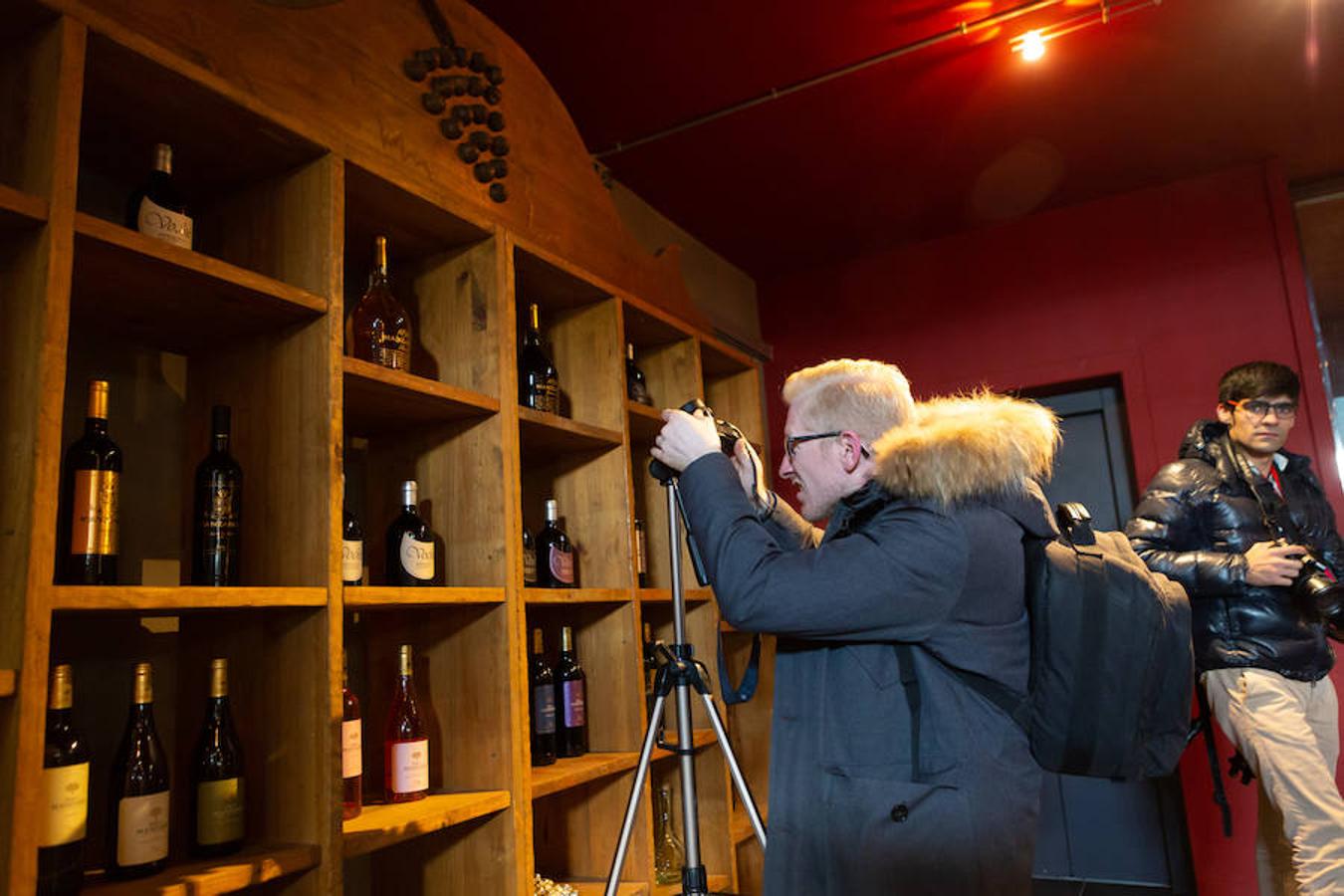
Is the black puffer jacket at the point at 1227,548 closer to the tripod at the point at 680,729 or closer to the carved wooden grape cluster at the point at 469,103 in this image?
the tripod at the point at 680,729

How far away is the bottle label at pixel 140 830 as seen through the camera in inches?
48.6

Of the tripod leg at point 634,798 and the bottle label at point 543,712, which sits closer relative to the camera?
the tripod leg at point 634,798

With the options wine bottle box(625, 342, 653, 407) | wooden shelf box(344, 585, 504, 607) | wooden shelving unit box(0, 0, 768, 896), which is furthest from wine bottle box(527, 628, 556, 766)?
wine bottle box(625, 342, 653, 407)

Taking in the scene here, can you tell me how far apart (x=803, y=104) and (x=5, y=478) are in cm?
231

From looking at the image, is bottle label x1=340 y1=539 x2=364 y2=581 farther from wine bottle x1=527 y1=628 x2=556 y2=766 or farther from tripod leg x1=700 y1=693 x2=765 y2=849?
tripod leg x1=700 y1=693 x2=765 y2=849

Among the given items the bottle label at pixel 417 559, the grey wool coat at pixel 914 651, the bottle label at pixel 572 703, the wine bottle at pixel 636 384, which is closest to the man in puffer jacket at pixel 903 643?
the grey wool coat at pixel 914 651

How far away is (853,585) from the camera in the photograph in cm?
114

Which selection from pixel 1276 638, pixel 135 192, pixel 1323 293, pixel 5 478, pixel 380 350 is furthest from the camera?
pixel 1323 293

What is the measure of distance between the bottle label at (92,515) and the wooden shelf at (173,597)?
2.9 inches

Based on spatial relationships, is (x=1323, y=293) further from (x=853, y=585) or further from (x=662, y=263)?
(x=853, y=585)

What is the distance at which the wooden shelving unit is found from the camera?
1145 mm

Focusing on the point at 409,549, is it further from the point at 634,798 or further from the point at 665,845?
the point at 665,845

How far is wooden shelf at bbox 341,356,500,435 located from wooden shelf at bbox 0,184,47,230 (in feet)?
1.56

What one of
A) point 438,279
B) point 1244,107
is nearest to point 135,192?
point 438,279
